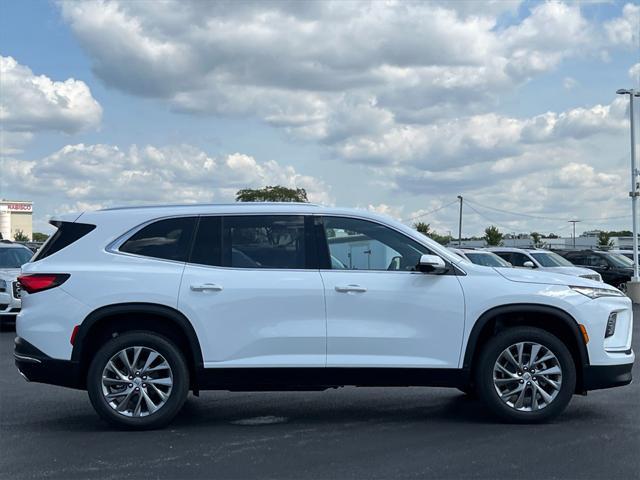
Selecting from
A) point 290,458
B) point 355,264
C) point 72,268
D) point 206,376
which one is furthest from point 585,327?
point 72,268

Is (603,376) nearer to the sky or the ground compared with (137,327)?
nearer to the ground

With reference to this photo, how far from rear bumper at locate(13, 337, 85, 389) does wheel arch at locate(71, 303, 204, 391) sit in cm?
7

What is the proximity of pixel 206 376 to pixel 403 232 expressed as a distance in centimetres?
208

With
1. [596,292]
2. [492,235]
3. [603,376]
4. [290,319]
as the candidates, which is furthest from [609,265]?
[492,235]

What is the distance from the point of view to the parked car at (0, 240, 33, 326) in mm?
15375

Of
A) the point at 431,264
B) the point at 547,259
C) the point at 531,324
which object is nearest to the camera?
the point at 431,264

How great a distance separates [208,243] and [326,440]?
194cm

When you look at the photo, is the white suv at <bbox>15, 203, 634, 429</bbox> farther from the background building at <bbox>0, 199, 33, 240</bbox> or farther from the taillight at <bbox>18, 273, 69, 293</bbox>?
the background building at <bbox>0, 199, 33, 240</bbox>

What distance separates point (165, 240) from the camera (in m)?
7.02

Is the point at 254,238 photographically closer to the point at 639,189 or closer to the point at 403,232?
the point at 403,232

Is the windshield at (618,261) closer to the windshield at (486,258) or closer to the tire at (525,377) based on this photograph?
the windshield at (486,258)

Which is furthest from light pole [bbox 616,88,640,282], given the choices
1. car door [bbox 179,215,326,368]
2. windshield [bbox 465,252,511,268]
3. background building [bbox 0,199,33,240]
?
background building [bbox 0,199,33,240]

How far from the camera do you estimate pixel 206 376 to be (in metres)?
6.75

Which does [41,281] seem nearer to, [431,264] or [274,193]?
[431,264]
